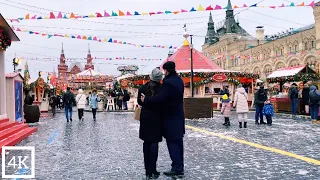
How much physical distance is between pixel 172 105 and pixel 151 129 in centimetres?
50

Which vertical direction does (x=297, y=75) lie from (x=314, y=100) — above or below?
above

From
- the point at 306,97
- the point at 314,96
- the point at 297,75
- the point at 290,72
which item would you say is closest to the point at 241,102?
the point at 314,96

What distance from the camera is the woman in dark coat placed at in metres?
5.25

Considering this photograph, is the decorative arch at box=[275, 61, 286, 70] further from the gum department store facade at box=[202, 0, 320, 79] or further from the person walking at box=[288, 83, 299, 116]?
the person walking at box=[288, 83, 299, 116]

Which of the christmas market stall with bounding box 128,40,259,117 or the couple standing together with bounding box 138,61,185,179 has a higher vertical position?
Answer: the christmas market stall with bounding box 128,40,259,117

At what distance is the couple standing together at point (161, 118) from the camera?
5.25 meters

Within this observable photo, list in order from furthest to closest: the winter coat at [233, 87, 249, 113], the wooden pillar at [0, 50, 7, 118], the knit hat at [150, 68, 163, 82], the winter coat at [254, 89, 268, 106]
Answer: the winter coat at [254, 89, 268, 106]
the winter coat at [233, 87, 249, 113]
the wooden pillar at [0, 50, 7, 118]
the knit hat at [150, 68, 163, 82]

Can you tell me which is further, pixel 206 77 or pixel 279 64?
pixel 279 64

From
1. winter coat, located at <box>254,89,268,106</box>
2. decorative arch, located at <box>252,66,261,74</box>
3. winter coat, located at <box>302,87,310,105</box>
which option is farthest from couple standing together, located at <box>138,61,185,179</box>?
decorative arch, located at <box>252,66,261,74</box>

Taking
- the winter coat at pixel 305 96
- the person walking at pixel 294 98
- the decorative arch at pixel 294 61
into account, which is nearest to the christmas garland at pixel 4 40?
the person walking at pixel 294 98

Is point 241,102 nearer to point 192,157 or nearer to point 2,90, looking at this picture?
point 192,157

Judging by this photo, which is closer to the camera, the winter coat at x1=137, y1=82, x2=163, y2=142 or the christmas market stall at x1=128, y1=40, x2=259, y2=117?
the winter coat at x1=137, y1=82, x2=163, y2=142

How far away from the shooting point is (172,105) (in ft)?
17.7

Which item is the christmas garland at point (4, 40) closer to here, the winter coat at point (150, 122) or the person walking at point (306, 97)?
the winter coat at point (150, 122)
